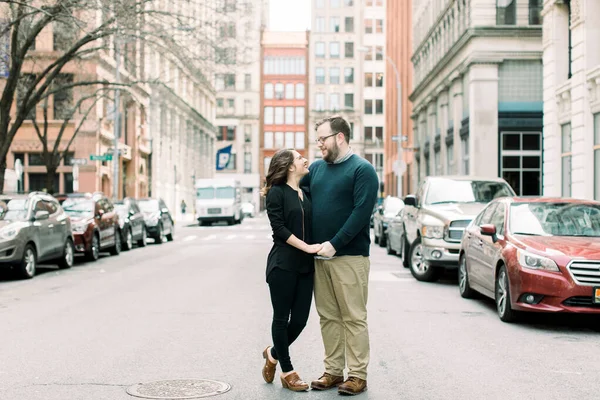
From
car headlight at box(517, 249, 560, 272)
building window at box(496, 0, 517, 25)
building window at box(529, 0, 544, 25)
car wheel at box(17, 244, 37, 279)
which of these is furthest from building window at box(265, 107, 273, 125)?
car headlight at box(517, 249, 560, 272)

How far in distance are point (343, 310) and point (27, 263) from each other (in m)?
11.6

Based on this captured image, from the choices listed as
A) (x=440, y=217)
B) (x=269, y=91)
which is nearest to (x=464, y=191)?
(x=440, y=217)

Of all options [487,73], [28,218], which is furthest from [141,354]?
[487,73]

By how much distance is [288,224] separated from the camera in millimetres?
6434

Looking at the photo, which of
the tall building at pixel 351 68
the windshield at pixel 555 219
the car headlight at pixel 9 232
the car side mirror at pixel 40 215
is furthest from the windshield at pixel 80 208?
the tall building at pixel 351 68

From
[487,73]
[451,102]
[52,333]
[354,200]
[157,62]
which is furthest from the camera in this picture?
[157,62]

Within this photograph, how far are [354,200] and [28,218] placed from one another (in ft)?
40.2

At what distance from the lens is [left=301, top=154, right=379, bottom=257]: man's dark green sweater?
6418 mm

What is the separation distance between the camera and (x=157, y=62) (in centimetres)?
7138

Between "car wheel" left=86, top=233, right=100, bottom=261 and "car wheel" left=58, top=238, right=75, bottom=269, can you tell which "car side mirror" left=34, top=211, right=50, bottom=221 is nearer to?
"car wheel" left=58, top=238, right=75, bottom=269

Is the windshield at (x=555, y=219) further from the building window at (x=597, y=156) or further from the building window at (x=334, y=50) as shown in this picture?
the building window at (x=334, y=50)

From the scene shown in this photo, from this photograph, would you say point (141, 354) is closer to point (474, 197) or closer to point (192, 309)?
point (192, 309)

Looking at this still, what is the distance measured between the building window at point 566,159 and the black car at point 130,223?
42.3 feet

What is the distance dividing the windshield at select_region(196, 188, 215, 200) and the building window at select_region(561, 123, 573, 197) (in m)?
30.9
